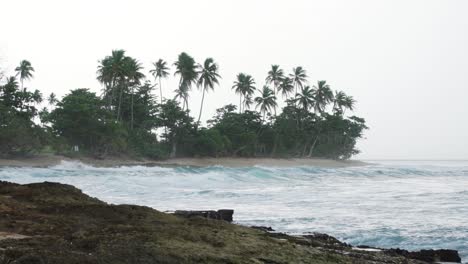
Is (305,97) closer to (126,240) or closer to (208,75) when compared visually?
(208,75)

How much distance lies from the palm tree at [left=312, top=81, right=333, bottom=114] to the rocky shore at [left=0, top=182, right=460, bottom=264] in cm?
6514

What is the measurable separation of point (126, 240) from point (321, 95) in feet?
229

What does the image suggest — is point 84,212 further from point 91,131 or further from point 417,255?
point 91,131

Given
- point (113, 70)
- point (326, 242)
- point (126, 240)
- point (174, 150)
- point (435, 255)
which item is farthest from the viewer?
point (174, 150)

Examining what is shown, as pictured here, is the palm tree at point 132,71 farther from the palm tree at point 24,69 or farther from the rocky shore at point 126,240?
the rocky shore at point 126,240

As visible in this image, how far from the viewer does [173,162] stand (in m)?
54.6

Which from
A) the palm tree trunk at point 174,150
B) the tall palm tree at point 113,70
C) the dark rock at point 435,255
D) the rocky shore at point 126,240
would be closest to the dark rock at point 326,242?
the rocky shore at point 126,240

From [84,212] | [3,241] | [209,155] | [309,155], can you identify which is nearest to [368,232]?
[84,212]

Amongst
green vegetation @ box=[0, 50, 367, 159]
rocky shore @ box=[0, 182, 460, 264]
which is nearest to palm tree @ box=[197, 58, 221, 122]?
green vegetation @ box=[0, 50, 367, 159]

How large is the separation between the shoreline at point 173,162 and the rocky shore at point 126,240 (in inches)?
1291

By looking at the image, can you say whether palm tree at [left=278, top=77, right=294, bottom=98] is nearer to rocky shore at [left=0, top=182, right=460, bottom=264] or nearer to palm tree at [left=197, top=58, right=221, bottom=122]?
palm tree at [left=197, top=58, right=221, bottom=122]

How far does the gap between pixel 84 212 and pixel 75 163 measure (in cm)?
3712

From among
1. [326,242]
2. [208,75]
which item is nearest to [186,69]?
[208,75]

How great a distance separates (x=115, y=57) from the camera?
52.8 meters
